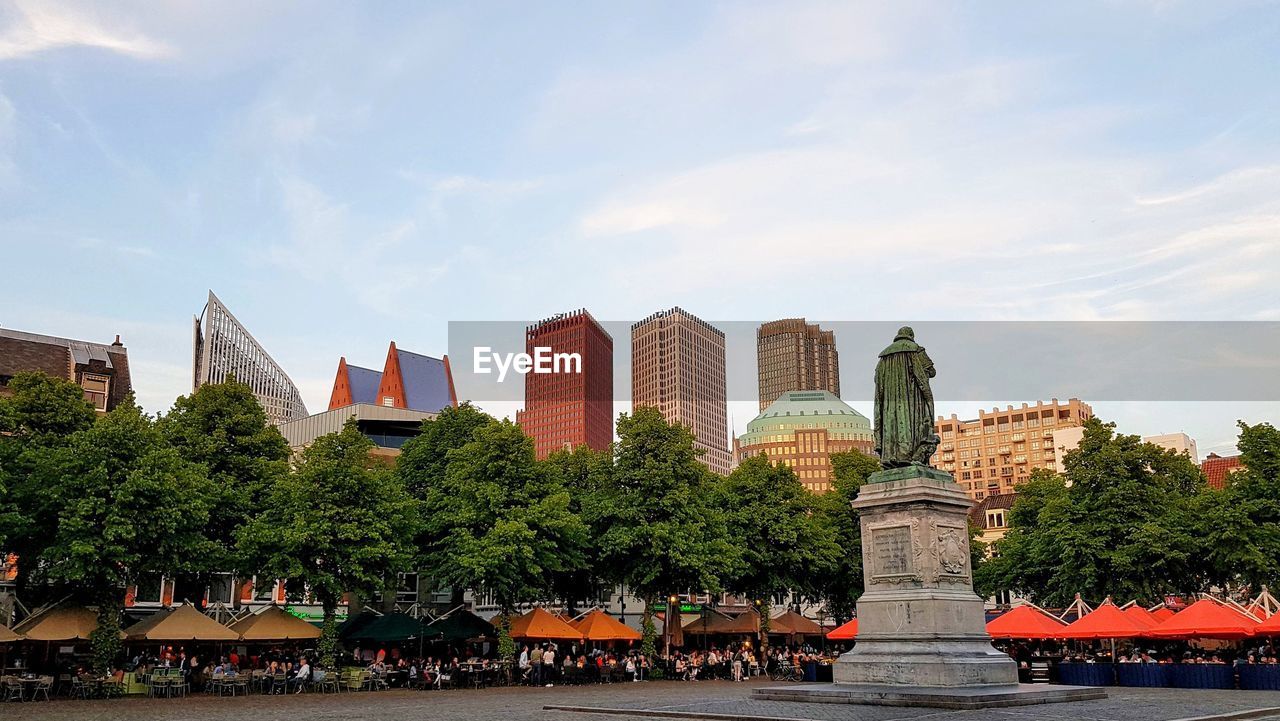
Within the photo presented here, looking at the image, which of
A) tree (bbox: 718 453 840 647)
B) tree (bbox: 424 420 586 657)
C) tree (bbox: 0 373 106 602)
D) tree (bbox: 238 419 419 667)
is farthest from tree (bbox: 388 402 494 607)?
tree (bbox: 0 373 106 602)

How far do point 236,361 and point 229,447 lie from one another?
68.1m

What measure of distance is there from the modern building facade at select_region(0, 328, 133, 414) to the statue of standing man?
48.1 m

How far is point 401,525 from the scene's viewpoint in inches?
1503

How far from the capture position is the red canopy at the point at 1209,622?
100 ft

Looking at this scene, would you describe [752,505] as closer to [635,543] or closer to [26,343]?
[635,543]

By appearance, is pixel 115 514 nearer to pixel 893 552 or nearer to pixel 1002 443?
pixel 893 552

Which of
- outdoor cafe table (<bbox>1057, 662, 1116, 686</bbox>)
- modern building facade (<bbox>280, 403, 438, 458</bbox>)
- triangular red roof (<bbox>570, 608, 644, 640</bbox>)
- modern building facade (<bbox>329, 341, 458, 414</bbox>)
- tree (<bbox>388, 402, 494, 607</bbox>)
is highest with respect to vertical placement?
modern building facade (<bbox>329, 341, 458, 414</bbox>)

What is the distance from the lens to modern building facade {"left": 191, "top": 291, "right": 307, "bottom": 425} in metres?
94.7

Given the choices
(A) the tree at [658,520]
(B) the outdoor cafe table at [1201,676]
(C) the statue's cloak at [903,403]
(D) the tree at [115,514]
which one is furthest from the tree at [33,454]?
(B) the outdoor cafe table at [1201,676]

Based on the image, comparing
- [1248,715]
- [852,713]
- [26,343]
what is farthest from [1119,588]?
[26,343]

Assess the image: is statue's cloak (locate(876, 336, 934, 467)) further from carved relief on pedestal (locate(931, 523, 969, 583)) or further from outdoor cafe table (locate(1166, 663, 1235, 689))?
outdoor cafe table (locate(1166, 663, 1235, 689))

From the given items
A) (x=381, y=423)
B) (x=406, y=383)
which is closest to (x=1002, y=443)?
(x=406, y=383)

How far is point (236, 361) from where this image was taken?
4033 inches

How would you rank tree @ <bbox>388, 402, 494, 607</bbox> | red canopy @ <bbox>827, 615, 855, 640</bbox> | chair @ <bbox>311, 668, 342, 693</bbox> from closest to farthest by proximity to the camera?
1. chair @ <bbox>311, 668, 342, 693</bbox>
2. red canopy @ <bbox>827, 615, 855, 640</bbox>
3. tree @ <bbox>388, 402, 494, 607</bbox>
